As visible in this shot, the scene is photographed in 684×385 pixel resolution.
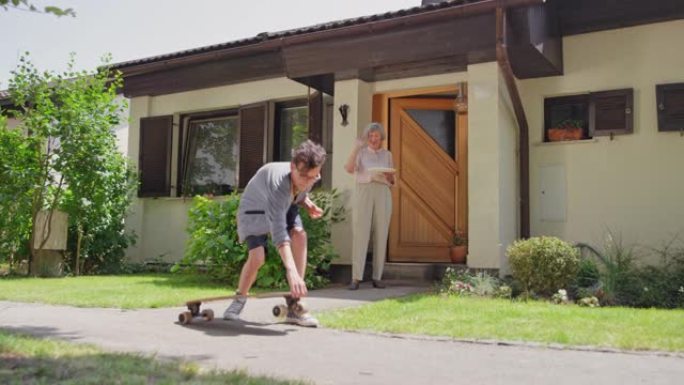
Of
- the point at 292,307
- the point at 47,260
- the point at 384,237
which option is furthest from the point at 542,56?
the point at 47,260

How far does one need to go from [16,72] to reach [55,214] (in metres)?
2.27

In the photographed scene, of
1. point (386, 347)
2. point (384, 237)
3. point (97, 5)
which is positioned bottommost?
point (386, 347)

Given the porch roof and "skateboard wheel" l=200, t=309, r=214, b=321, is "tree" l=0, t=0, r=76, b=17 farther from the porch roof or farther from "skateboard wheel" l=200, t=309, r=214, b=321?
the porch roof

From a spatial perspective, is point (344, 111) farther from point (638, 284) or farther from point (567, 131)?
point (638, 284)

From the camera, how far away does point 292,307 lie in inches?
205

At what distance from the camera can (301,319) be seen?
16.9 feet

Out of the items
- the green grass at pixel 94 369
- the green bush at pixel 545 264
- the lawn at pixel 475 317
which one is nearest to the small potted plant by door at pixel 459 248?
the green bush at pixel 545 264

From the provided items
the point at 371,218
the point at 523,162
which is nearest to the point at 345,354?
the point at 371,218

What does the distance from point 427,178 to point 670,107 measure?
10.2ft

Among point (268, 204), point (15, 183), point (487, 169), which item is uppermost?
point (487, 169)

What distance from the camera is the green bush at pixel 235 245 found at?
26.1 feet

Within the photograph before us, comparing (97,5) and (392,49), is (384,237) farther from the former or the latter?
(97,5)

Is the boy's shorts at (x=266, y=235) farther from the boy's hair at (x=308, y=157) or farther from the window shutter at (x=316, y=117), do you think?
the window shutter at (x=316, y=117)

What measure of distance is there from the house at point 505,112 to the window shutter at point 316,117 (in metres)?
0.02
